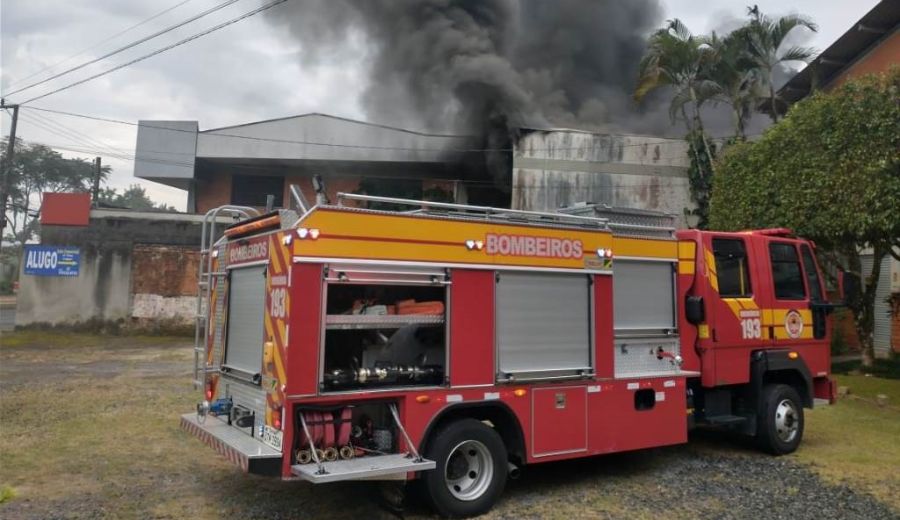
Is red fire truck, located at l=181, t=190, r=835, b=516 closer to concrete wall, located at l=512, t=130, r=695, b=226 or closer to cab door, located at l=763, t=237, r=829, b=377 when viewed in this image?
cab door, located at l=763, t=237, r=829, b=377

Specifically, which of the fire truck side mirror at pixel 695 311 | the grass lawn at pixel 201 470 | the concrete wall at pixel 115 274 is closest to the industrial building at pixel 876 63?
the grass lawn at pixel 201 470

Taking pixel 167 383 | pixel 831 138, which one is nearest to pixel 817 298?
pixel 831 138

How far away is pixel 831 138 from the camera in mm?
10695

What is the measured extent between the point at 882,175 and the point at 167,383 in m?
12.2

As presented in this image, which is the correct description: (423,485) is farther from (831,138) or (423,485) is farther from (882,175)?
(831,138)

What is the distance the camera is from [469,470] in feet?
16.8

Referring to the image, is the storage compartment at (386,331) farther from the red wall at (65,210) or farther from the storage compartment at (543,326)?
the red wall at (65,210)

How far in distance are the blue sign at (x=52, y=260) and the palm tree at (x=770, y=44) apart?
69.4 ft

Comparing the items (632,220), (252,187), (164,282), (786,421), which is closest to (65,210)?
(164,282)

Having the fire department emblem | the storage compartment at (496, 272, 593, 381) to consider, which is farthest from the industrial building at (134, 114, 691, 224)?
the storage compartment at (496, 272, 593, 381)

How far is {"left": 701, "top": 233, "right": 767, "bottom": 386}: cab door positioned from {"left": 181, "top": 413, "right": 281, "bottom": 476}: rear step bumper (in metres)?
4.44

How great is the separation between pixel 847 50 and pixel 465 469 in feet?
61.2

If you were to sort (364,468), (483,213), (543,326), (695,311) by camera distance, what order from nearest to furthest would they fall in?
(364,468), (483,213), (543,326), (695,311)

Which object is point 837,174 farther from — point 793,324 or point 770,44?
point 770,44
